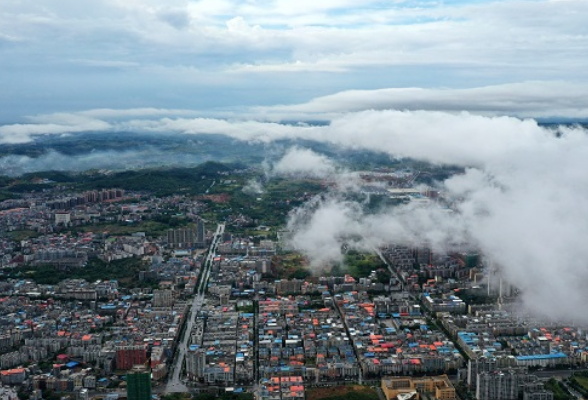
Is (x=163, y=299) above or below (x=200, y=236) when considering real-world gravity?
below

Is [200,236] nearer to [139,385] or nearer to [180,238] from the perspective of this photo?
[180,238]

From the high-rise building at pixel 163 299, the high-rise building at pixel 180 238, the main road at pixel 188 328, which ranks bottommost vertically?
the main road at pixel 188 328

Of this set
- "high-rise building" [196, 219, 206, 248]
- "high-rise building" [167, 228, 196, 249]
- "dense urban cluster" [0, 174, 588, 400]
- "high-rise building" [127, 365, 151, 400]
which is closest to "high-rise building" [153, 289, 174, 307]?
"dense urban cluster" [0, 174, 588, 400]

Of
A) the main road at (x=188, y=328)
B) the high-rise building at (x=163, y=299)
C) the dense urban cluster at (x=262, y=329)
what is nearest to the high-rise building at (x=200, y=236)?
the main road at (x=188, y=328)

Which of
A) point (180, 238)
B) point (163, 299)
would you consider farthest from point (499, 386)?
point (180, 238)

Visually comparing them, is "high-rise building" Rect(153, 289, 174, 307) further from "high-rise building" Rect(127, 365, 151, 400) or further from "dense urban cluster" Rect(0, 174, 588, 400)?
"high-rise building" Rect(127, 365, 151, 400)

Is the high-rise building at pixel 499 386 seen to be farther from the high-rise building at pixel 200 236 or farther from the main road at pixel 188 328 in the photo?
the high-rise building at pixel 200 236

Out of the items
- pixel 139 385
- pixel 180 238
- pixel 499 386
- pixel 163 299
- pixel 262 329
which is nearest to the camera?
pixel 139 385

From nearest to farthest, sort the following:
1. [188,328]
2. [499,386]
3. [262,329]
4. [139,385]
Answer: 1. [139,385]
2. [499,386]
3. [262,329]
4. [188,328]
